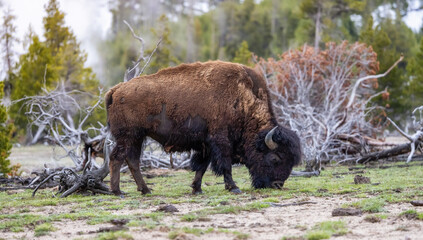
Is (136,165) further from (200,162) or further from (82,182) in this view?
(200,162)

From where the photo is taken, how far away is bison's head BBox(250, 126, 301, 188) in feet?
29.6

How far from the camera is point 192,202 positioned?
802 centimetres

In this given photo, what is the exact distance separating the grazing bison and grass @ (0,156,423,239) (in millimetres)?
442

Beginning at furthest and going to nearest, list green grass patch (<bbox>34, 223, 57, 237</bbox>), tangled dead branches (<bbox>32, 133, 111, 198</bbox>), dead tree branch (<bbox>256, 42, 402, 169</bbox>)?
dead tree branch (<bbox>256, 42, 402, 169</bbox>), tangled dead branches (<bbox>32, 133, 111, 198</bbox>), green grass patch (<bbox>34, 223, 57, 237</bbox>)

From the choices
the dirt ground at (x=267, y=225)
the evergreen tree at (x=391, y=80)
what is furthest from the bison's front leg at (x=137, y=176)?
the evergreen tree at (x=391, y=80)

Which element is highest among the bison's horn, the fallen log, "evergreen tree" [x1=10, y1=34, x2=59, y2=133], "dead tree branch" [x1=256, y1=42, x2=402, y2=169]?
"evergreen tree" [x1=10, y1=34, x2=59, y2=133]

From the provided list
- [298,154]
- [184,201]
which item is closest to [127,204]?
[184,201]

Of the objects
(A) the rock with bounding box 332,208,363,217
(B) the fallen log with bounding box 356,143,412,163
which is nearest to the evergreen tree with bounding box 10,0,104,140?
(B) the fallen log with bounding box 356,143,412,163

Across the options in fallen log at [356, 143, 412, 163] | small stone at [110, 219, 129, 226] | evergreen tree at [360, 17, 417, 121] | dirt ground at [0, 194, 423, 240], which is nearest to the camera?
dirt ground at [0, 194, 423, 240]

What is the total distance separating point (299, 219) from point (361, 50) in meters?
16.4

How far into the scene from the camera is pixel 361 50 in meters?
21.5

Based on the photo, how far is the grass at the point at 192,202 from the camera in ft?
20.1

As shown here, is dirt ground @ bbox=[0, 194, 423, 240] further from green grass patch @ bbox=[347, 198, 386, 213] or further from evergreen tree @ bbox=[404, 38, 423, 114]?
evergreen tree @ bbox=[404, 38, 423, 114]

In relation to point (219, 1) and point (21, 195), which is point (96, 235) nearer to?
point (21, 195)
